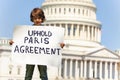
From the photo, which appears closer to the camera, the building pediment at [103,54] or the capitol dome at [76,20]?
the building pediment at [103,54]

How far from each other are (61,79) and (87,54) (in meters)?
14.1

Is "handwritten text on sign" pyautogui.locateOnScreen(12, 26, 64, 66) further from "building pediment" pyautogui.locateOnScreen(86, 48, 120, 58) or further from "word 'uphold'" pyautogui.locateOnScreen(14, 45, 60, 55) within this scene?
"building pediment" pyautogui.locateOnScreen(86, 48, 120, 58)

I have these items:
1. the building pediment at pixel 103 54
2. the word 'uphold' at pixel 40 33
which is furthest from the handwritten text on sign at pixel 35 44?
the building pediment at pixel 103 54

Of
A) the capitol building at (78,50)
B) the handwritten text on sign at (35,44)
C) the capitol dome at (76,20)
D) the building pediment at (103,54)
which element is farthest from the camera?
the capitol dome at (76,20)

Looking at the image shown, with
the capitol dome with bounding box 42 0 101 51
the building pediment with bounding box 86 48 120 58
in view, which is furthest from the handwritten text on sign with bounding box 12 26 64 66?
the capitol dome with bounding box 42 0 101 51

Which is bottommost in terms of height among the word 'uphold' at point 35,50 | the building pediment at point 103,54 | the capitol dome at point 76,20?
the building pediment at point 103,54

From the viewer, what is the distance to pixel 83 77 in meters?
134

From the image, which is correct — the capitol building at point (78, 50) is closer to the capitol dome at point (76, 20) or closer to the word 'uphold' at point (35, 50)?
the capitol dome at point (76, 20)

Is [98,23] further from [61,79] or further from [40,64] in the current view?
[40,64]

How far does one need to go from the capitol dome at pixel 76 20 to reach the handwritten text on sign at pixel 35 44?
429 feet

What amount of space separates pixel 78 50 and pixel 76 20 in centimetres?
1585

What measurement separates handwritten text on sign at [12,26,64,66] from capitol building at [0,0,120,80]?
110m

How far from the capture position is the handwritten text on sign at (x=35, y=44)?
1377cm

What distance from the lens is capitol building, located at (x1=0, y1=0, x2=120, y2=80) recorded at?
5192 inches
